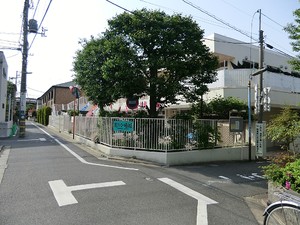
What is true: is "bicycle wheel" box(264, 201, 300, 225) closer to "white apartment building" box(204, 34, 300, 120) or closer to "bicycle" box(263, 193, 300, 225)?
"bicycle" box(263, 193, 300, 225)

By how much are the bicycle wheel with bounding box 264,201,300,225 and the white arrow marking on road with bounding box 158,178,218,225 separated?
1.23m

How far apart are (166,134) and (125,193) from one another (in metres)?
4.81

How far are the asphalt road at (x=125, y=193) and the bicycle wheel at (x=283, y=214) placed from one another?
109cm

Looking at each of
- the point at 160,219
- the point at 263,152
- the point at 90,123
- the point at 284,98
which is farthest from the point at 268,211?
the point at 284,98

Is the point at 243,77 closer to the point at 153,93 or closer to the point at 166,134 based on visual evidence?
the point at 153,93

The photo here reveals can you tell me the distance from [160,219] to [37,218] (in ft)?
7.06

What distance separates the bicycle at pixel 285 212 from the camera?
12.4 ft

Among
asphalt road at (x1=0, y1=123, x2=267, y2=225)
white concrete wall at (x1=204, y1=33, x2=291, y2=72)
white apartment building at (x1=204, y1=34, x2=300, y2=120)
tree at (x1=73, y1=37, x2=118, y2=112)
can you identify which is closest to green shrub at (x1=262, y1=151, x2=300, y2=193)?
asphalt road at (x1=0, y1=123, x2=267, y2=225)

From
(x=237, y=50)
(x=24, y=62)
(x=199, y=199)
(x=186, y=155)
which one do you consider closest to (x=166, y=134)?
(x=186, y=155)

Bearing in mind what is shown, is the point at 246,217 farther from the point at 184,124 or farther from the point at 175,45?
the point at 175,45

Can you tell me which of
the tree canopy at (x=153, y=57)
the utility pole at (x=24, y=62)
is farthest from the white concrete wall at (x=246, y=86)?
the utility pole at (x=24, y=62)

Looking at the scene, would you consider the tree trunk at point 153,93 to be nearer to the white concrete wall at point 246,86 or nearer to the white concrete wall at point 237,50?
the white concrete wall at point 246,86

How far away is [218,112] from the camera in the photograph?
14.6 m

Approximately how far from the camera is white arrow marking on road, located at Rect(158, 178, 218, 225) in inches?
205
